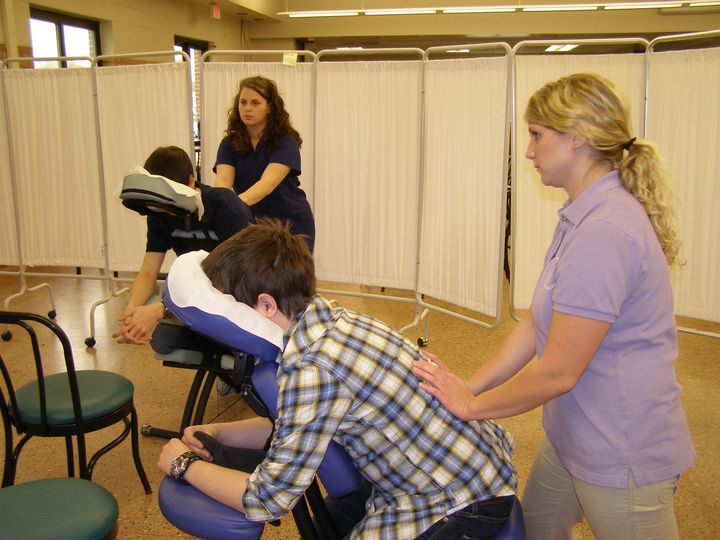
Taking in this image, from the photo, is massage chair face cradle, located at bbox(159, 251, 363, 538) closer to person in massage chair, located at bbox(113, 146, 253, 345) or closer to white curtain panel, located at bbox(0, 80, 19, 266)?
person in massage chair, located at bbox(113, 146, 253, 345)

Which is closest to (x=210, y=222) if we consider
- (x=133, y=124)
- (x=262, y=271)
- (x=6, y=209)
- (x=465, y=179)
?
(x=262, y=271)

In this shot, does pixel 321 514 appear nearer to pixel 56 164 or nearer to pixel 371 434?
pixel 371 434

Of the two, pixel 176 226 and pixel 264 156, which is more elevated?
pixel 264 156

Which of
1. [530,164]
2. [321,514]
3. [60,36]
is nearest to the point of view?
[321,514]

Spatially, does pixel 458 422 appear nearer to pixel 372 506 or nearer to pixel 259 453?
pixel 372 506

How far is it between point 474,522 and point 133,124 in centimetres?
333

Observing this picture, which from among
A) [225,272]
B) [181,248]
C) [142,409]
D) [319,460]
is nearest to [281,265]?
[225,272]

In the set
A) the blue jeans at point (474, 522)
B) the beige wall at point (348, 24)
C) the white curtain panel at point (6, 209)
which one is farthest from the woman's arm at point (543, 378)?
the beige wall at point (348, 24)

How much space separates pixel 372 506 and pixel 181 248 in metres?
1.39

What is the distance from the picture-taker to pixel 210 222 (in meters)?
2.10

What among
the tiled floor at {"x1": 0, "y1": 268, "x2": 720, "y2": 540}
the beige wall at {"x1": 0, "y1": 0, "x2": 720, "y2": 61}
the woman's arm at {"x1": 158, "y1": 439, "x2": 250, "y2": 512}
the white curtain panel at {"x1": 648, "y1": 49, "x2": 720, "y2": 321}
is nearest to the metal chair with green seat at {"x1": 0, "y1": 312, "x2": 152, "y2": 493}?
the tiled floor at {"x1": 0, "y1": 268, "x2": 720, "y2": 540}

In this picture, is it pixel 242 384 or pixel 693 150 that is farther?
pixel 693 150

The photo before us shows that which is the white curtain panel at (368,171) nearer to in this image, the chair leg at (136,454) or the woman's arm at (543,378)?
the chair leg at (136,454)

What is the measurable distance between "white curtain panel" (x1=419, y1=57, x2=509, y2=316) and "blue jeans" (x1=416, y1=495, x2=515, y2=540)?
205cm
